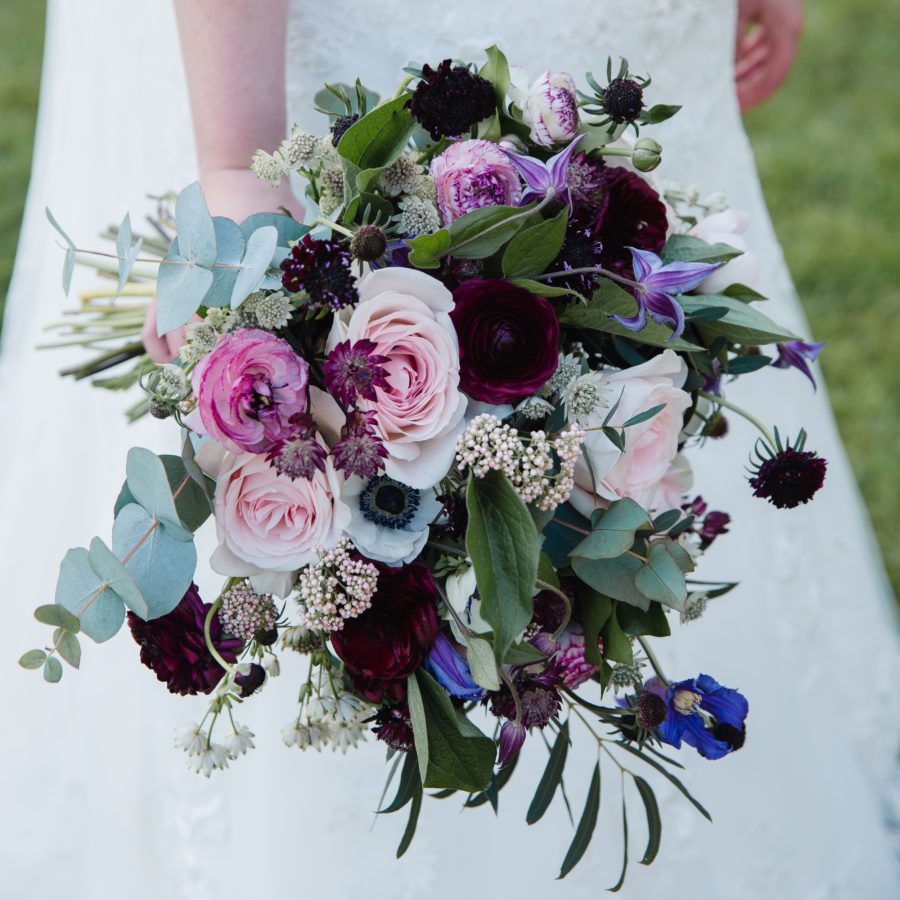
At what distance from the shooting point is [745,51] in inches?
67.7

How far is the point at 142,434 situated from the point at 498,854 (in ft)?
2.37

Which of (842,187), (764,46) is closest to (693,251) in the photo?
(764,46)

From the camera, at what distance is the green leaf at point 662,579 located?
82cm

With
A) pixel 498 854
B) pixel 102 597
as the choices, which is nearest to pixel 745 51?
pixel 498 854

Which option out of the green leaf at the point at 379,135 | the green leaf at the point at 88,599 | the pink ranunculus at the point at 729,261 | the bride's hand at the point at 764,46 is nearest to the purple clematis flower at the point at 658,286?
the pink ranunculus at the point at 729,261

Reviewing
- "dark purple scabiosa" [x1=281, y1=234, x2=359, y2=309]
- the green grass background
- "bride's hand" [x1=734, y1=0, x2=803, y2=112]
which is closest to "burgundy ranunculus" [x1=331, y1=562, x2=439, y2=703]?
"dark purple scabiosa" [x1=281, y1=234, x2=359, y2=309]

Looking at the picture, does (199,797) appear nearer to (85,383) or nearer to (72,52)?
(85,383)

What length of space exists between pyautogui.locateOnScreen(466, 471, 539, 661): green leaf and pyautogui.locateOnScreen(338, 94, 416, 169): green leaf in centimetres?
30

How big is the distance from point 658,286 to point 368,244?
246 mm

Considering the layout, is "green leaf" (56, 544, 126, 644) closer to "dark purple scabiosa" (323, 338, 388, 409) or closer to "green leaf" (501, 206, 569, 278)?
"dark purple scabiosa" (323, 338, 388, 409)

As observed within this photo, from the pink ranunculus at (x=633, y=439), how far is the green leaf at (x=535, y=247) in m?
0.11

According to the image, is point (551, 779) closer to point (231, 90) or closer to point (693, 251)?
point (693, 251)

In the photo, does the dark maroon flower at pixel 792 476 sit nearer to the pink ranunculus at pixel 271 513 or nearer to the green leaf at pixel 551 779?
the green leaf at pixel 551 779

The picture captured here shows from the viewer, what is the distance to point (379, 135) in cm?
87
